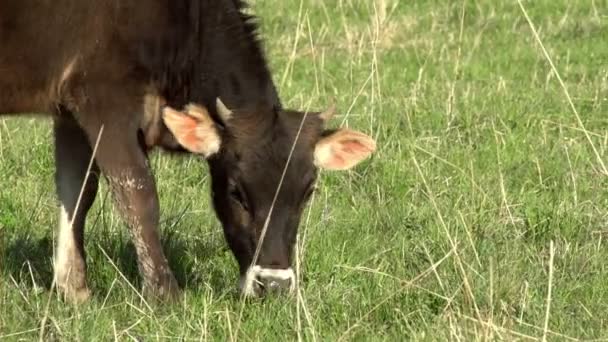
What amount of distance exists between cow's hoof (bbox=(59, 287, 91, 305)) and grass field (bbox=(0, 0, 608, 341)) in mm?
65

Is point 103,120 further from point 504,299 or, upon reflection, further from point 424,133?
point 424,133

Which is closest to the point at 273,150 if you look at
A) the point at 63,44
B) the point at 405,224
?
the point at 63,44

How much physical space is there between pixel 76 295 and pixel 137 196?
1.64 ft

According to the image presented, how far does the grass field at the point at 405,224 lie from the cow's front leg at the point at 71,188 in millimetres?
147

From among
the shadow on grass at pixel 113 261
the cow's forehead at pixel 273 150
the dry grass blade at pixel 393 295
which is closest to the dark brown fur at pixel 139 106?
the cow's forehead at pixel 273 150

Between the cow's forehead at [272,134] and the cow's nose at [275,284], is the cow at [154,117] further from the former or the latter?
the cow's nose at [275,284]

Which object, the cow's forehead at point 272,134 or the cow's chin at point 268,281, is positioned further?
the cow's forehead at point 272,134

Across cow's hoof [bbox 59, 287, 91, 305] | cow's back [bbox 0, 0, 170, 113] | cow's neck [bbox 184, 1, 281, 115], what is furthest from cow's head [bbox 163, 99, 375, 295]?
cow's hoof [bbox 59, 287, 91, 305]

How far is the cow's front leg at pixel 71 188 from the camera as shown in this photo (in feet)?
22.7

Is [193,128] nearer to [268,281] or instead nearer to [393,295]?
[268,281]

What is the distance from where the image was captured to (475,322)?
18.4ft

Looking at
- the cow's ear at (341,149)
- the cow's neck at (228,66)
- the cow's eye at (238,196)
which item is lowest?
the cow's eye at (238,196)

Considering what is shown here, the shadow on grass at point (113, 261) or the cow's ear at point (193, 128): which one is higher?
the cow's ear at point (193, 128)

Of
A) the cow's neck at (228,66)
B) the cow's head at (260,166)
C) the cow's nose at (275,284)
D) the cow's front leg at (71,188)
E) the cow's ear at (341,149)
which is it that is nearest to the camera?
the cow's nose at (275,284)
